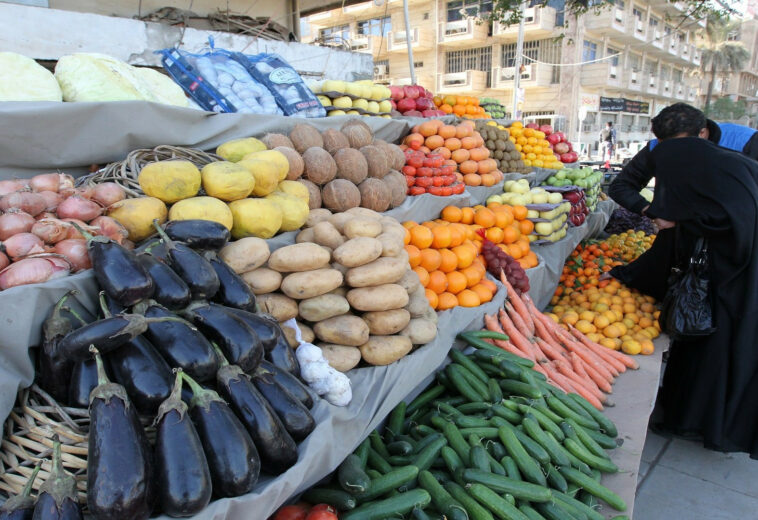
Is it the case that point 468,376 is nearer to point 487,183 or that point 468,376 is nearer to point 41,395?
point 41,395

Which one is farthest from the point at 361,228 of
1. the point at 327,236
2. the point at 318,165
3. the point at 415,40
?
the point at 415,40

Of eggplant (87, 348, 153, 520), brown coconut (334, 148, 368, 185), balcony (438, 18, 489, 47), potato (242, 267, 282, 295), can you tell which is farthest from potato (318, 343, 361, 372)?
balcony (438, 18, 489, 47)

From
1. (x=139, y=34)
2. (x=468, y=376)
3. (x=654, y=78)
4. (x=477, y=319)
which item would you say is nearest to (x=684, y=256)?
(x=477, y=319)

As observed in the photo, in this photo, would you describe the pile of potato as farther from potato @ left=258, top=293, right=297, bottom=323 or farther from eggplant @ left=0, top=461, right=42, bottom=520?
eggplant @ left=0, top=461, right=42, bottom=520

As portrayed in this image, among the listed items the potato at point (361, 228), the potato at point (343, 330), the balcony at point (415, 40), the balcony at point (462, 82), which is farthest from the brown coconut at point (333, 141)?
the balcony at point (415, 40)

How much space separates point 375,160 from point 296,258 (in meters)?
1.57

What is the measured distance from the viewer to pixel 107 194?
1984 millimetres

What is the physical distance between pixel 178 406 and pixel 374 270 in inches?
47.1

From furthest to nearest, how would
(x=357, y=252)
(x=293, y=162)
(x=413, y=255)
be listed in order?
(x=413, y=255) → (x=293, y=162) → (x=357, y=252)

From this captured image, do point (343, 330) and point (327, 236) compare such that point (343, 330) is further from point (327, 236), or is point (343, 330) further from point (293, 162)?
point (293, 162)

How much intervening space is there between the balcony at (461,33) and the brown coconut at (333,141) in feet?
98.8

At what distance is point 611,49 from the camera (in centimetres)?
3247

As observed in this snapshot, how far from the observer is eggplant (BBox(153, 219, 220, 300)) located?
1.61 m

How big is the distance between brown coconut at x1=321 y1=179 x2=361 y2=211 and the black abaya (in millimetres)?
2264
